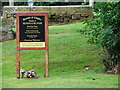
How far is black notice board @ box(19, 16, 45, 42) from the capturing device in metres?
11.7

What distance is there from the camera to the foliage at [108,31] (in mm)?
12086

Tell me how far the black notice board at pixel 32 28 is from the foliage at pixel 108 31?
2.02m

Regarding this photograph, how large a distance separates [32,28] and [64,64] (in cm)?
304

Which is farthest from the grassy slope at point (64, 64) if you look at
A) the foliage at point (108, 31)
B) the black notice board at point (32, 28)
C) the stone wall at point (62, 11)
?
the stone wall at point (62, 11)

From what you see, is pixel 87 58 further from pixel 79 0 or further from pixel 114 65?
pixel 79 0

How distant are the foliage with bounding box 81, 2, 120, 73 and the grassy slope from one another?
738mm

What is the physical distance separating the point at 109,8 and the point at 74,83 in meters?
3.75

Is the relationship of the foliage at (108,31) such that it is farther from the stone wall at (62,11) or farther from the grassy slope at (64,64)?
the stone wall at (62,11)

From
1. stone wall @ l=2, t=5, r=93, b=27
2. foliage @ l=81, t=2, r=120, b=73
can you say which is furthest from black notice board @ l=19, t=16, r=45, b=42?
stone wall @ l=2, t=5, r=93, b=27

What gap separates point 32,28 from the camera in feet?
38.4

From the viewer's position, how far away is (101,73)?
12.6 m

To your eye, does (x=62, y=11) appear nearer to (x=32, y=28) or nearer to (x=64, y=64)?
(x=64, y=64)

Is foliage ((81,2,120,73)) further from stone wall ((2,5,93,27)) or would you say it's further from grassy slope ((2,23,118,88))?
stone wall ((2,5,93,27))

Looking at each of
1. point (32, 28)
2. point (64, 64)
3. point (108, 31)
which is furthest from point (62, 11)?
point (32, 28)
